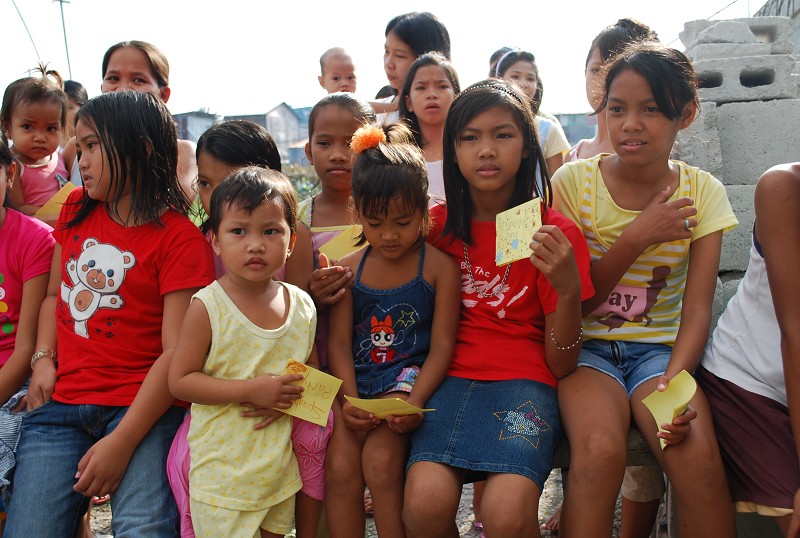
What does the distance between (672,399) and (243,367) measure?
1.30m

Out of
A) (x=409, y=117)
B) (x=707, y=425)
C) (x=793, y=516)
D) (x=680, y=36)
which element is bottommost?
(x=793, y=516)

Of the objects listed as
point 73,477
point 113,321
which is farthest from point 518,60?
point 73,477

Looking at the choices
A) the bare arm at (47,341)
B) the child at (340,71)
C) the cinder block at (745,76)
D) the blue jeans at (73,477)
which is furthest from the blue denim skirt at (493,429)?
the child at (340,71)

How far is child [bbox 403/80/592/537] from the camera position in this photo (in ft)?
6.68

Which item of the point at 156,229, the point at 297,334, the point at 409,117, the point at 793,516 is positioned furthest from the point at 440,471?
the point at 409,117

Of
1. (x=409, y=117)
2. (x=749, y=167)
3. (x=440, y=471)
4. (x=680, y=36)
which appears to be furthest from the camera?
(x=680, y=36)

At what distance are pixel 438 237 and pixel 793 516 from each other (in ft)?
4.58

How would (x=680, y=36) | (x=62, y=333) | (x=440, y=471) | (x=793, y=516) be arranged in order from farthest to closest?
1. (x=680, y=36)
2. (x=62, y=333)
3. (x=440, y=471)
4. (x=793, y=516)

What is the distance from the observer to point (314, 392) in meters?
2.23

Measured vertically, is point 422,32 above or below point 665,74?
above

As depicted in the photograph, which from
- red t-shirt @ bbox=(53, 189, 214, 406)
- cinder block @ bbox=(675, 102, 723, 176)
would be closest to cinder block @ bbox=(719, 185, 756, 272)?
cinder block @ bbox=(675, 102, 723, 176)

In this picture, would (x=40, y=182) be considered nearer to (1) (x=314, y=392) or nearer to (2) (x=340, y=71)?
(2) (x=340, y=71)

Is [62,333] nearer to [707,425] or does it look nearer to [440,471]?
[440,471]

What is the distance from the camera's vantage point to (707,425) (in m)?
2.11
